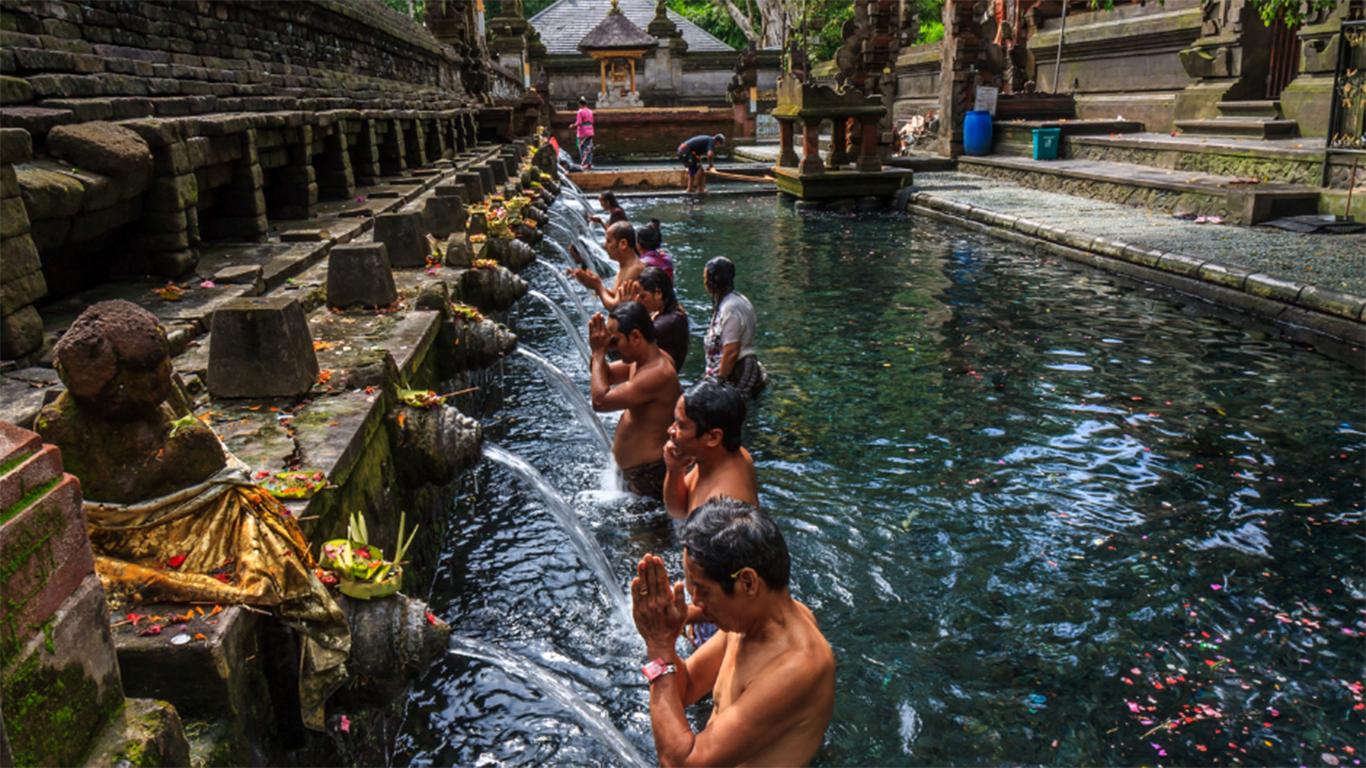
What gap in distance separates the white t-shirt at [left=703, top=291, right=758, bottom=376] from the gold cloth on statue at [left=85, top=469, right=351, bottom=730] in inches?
183

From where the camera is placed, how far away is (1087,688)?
4.30 meters

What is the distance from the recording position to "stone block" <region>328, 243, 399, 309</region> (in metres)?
6.22

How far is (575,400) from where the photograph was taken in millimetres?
8125

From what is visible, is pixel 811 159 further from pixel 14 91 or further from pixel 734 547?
pixel 734 547

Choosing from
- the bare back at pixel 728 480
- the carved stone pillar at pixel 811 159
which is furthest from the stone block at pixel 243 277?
the carved stone pillar at pixel 811 159

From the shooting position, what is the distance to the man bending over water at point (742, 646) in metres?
2.80

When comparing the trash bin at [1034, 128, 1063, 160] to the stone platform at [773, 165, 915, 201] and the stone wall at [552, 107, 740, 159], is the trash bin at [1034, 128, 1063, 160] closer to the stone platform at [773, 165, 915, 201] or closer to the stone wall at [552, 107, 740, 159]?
the stone platform at [773, 165, 915, 201]

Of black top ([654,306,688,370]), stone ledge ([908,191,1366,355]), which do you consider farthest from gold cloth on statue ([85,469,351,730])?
stone ledge ([908,191,1366,355])

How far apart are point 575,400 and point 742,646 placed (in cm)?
533

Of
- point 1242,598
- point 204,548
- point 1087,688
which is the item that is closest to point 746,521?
point 204,548

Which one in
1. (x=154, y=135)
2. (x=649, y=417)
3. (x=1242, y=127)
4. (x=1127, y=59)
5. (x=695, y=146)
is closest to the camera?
Answer: (x=649, y=417)

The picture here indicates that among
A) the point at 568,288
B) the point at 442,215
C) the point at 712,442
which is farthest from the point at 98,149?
the point at 568,288

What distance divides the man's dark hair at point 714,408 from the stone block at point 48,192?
3339 mm

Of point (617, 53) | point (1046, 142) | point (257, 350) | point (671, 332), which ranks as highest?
point (617, 53)
